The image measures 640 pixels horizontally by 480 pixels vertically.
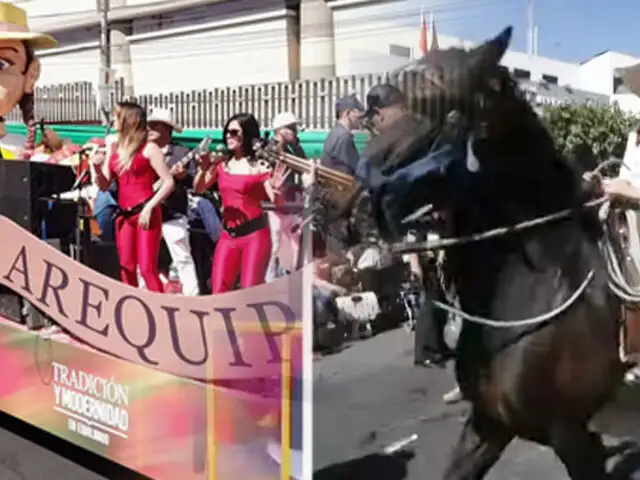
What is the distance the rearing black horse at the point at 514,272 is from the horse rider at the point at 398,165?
0.05 m

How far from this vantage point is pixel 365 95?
2.34 meters

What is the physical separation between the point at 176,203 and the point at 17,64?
1319 millimetres

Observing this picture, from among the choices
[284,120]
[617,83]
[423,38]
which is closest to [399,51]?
[423,38]

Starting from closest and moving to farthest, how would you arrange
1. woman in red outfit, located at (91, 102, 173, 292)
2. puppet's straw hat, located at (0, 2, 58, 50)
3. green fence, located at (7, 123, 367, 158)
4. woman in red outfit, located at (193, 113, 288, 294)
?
green fence, located at (7, 123, 367, 158)
woman in red outfit, located at (193, 113, 288, 294)
woman in red outfit, located at (91, 102, 173, 292)
puppet's straw hat, located at (0, 2, 58, 50)

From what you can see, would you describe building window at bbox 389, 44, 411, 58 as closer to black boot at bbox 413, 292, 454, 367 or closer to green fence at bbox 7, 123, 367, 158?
green fence at bbox 7, 123, 367, 158

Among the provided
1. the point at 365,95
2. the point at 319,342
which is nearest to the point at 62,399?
the point at 319,342

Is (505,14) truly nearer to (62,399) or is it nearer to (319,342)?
(319,342)

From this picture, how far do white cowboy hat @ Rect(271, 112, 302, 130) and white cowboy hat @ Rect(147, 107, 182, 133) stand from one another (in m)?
0.50

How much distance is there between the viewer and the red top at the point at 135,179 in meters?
3.14

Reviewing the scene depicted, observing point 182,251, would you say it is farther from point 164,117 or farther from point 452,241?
point 452,241

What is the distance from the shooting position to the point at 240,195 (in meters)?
2.78

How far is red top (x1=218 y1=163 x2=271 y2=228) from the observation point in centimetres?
272

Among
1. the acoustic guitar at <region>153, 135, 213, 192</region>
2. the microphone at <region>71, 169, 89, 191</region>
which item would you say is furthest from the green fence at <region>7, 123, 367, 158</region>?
the microphone at <region>71, 169, 89, 191</region>

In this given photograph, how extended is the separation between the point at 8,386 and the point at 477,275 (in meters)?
2.70
